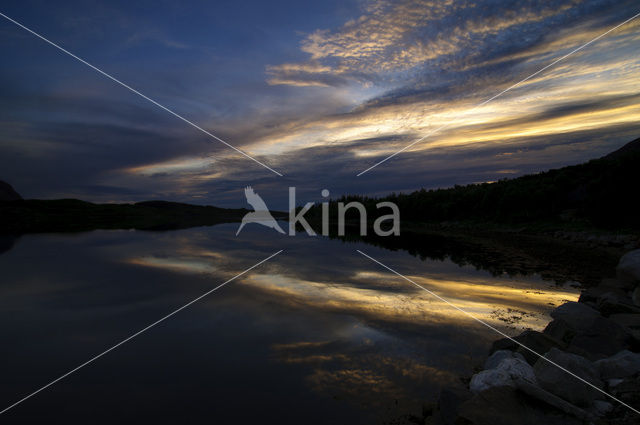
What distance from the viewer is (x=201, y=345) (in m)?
7.66

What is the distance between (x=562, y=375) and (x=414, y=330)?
13.4ft

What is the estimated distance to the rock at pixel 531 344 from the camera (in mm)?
6089

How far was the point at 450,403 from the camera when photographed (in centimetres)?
480

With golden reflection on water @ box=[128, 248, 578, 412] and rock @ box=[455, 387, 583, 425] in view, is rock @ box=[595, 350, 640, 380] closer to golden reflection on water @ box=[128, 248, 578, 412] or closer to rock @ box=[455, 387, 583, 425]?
rock @ box=[455, 387, 583, 425]

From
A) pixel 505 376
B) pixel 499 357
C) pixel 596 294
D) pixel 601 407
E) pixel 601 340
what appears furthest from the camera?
pixel 596 294

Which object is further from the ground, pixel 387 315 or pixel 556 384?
pixel 556 384

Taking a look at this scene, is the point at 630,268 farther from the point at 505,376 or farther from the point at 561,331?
the point at 505,376

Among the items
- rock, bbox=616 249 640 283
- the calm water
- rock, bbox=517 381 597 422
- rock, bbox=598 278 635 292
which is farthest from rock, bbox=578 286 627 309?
rock, bbox=517 381 597 422

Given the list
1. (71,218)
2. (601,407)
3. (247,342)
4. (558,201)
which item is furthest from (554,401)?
(71,218)

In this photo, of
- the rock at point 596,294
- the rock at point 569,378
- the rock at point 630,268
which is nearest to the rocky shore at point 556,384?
the rock at point 569,378

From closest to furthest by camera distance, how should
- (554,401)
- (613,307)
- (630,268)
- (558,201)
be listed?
1. (554,401)
2. (613,307)
3. (630,268)
4. (558,201)

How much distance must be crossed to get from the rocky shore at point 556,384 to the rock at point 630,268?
4.41 meters

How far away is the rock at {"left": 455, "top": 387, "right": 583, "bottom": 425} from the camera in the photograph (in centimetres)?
418

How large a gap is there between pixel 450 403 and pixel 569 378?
1619 millimetres
